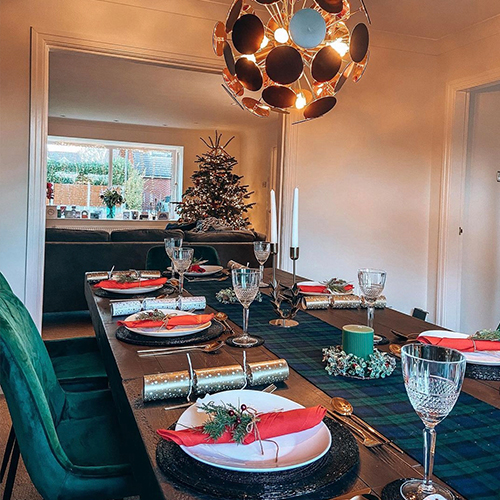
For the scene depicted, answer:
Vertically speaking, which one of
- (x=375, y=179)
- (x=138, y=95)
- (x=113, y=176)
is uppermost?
(x=138, y=95)

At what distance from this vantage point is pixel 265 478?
63cm

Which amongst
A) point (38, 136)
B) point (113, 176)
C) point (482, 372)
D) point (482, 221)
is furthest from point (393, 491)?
point (113, 176)

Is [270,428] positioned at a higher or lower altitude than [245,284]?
lower

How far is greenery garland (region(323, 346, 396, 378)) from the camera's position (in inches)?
40.8

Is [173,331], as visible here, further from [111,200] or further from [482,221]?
[111,200]

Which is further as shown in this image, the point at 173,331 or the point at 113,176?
the point at 113,176

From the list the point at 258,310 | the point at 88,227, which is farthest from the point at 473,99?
the point at 88,227

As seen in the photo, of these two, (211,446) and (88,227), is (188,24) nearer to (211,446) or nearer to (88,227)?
(211,446)

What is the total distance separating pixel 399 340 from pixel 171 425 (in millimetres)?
827

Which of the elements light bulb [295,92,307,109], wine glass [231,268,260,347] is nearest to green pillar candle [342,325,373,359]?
wine glass [231,268,260,347]

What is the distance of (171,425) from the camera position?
30.4 inches

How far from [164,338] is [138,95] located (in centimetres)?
617

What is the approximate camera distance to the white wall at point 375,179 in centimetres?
370

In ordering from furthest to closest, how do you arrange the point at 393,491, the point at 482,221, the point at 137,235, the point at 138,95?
the point at 138,95 → the point at 137,235 → the point at 482,221 → the point at 393,491
